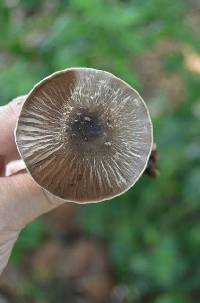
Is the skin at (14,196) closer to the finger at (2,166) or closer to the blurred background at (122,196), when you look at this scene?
the finger at (2,166)

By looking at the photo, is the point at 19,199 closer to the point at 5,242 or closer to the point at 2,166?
the point at 5,242

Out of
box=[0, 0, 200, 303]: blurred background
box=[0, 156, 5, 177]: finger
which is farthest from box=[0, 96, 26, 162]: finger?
box=[0, 0, 200, 303]: blurred background

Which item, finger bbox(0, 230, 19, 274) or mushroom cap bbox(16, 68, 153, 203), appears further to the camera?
finger bbox(0, 230, 19, 274)

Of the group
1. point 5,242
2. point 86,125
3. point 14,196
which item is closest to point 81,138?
point 86,125

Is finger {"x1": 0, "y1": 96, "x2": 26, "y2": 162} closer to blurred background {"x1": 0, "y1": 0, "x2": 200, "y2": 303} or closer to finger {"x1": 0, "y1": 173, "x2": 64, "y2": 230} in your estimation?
finger {"x1": 0, "y1": 173, "x2": 64, "y2": 230}

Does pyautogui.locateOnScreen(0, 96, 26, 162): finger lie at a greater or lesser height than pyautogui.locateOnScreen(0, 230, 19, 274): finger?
greater

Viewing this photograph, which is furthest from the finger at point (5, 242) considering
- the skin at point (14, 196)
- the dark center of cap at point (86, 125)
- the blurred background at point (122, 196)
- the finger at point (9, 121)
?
the blurred background at point (122, 196)

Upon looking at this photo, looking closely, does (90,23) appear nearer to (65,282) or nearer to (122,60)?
(122,60)

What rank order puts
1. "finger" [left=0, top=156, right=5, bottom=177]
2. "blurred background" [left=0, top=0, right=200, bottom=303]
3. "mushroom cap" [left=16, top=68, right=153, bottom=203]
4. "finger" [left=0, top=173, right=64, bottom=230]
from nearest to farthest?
"mushroom cap" [left=16, top=68, right=153, bottom=203]
"finger" [left=0, top=173, right=64, bottom=230]
"finger" [left=0, top=156, right=5, bottom=177]
"blurred background" [left=0, top=0, right=200, bottom=303]
